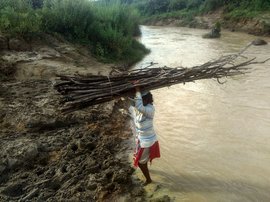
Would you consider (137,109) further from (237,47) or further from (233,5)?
(233,5)

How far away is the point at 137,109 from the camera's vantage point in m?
3.98

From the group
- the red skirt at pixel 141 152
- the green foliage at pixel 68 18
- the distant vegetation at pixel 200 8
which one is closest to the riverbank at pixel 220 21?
the distant vegetation at pixel 200 8

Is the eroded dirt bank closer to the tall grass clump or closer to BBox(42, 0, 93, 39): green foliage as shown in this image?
the tall grass clump

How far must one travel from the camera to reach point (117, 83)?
13.9 feet

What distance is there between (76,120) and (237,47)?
12.9 meters

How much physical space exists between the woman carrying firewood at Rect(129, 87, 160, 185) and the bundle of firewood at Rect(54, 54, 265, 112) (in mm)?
158

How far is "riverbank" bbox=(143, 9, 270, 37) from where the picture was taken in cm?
2205

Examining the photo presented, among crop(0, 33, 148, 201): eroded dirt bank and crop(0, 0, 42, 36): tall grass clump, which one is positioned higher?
crop(0, 0, 42, 36): tall grass clump

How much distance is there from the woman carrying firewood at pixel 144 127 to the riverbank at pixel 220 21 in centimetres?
1872

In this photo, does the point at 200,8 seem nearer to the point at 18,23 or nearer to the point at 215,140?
the point at 18,23

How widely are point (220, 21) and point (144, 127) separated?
26.4 meters

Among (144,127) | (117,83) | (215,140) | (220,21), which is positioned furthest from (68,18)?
(220,21)

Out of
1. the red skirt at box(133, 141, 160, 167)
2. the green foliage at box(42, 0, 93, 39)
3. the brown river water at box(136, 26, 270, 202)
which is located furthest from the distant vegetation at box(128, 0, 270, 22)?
the red skirt at box(133, 141, 160, 167)

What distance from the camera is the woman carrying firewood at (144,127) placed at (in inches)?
157
